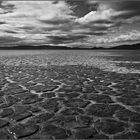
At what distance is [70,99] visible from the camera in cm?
802

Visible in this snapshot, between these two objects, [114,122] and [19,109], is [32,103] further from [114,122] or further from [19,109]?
[114,122]

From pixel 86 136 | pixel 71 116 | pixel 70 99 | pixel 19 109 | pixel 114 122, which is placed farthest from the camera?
pixel 70 99

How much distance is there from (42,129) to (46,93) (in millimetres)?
3635

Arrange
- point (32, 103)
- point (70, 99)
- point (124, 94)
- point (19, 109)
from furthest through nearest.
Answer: point (124, 94) < point (70, 99) < point (32, 103) < point (19, 109)

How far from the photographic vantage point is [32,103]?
745cm

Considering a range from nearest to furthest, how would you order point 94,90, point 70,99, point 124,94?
point 70,99 → point 124,94 → point 94,90

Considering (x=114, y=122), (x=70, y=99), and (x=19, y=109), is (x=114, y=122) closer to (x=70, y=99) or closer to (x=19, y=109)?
(x=70, y=99)

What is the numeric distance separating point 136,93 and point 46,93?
3.83 metres

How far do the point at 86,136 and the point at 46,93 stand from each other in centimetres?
421

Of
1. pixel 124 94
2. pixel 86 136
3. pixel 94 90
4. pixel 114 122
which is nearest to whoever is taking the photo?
pixel 86 136

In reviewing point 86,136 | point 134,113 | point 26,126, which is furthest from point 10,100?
point 134,113

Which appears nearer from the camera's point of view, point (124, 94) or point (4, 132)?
point (4, 132)

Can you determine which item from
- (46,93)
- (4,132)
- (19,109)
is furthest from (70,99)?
(4,132)

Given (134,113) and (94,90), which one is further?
(94,90)
